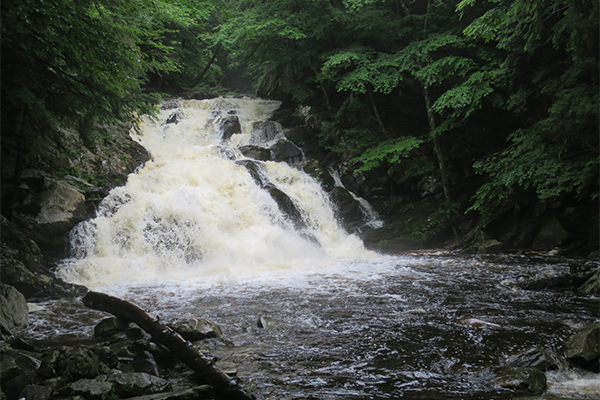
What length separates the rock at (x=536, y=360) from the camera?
149 inches

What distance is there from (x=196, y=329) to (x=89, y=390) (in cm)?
184

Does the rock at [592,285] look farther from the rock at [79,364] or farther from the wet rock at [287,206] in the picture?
the wet rock at [287,206]

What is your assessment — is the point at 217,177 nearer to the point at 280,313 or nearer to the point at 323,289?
the point at 323,289

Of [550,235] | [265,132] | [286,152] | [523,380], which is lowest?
[523,380]

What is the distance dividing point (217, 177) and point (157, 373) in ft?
32.6

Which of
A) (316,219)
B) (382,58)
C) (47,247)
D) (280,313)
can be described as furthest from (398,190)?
(47,247)

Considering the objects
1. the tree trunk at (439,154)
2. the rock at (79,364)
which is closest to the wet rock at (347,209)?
the tree trunk at (439,154)

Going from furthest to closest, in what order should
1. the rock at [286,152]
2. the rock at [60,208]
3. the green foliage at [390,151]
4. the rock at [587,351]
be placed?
the rock at [286,152], the green foliage at [390,151], the rock at [60,208], the rock at [587,351]

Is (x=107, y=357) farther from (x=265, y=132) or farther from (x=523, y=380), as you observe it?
(x=265, y=132)

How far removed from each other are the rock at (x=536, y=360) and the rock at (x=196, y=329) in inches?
141

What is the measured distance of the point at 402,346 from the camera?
177 inches

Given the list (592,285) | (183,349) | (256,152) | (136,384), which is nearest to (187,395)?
(136,384)

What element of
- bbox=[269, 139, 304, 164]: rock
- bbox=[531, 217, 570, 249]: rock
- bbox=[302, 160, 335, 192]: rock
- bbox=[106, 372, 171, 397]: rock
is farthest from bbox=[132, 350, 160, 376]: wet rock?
bbox=[269, 139, 304, 164]: rock

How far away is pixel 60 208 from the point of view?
920 centimetres
